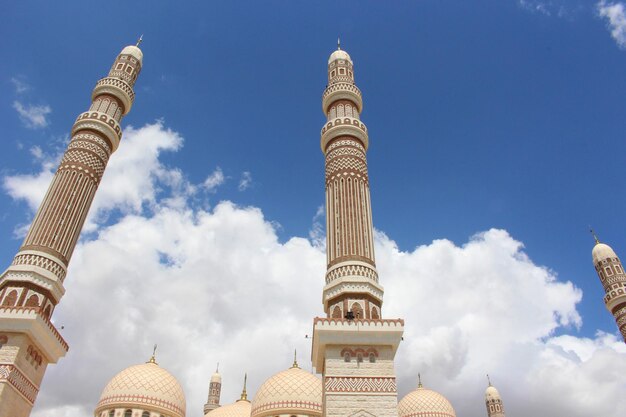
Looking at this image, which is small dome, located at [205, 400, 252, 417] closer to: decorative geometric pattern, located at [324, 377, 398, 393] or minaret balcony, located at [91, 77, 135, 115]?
decorative geometric pattern, located at [324, 377, 398, 393]

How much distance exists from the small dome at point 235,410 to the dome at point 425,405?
25.0ft

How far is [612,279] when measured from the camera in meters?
26.3

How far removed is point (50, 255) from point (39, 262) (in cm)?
38

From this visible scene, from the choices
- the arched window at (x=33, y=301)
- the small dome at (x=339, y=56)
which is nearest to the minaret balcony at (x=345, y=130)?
the small dome at (x=339, y=56)

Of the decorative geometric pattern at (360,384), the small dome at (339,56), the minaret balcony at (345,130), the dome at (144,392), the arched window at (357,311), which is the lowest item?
the decorative geometric pattern at (360,384)

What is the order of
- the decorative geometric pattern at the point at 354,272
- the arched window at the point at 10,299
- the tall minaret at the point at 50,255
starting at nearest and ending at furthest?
the tall minaret at the point at 50,255, the arched window at the point at 10,299, the decorative geometric pattern at the point at 354,272

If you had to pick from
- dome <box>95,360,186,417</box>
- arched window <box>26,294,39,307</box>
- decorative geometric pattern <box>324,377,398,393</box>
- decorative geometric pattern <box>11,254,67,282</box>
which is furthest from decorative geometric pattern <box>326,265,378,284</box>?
dome <box>95,360,186,417</box>

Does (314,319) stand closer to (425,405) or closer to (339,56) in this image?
(339,56)

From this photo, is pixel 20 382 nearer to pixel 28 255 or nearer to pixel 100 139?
pixel 28 255

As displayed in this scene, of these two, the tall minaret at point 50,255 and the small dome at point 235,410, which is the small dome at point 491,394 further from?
the tall minaret at point 50,255

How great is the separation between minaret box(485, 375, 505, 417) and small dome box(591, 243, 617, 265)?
11.9 metres

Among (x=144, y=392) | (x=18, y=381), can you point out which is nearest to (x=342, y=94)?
(x=18, y=381)

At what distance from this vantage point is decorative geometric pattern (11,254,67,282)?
14.8 meters

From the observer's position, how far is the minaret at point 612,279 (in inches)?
993
